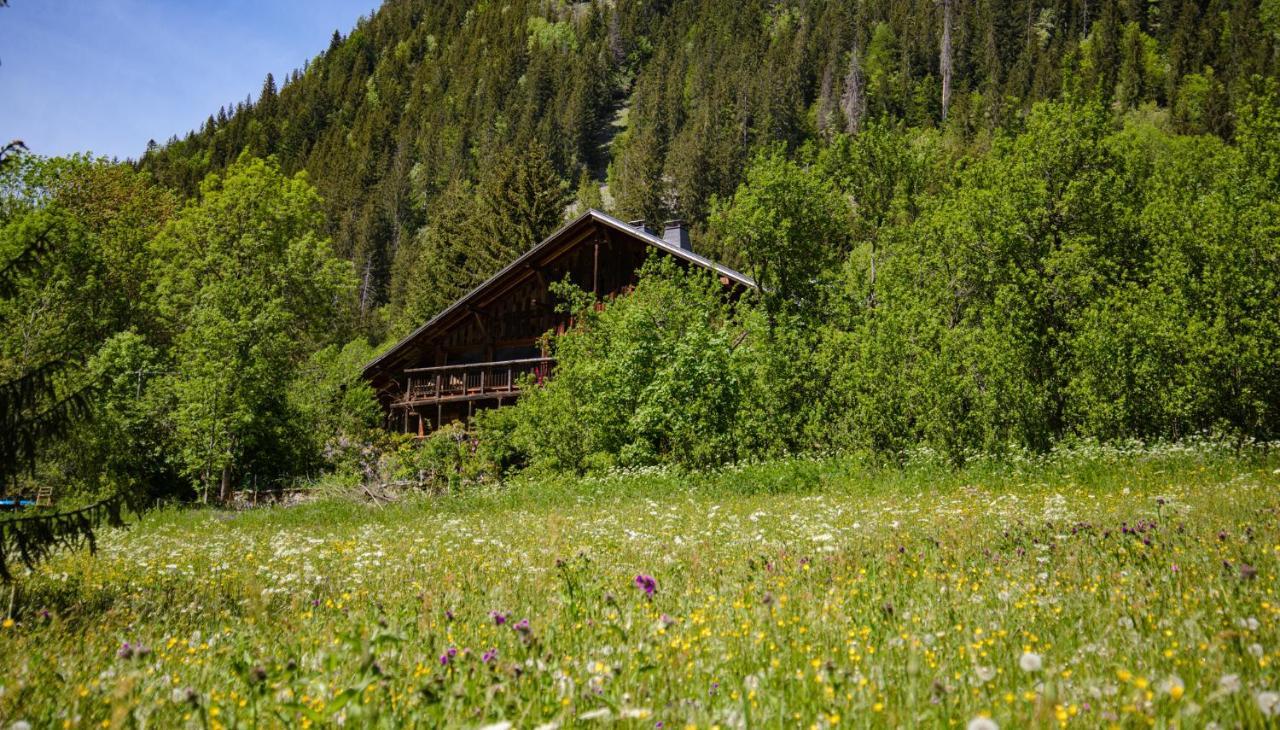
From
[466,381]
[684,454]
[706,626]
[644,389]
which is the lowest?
[684,454]

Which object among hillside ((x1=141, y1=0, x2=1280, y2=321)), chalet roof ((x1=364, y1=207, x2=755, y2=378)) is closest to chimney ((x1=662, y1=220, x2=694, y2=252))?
chalet roof ((x1=364, y1=207, x2=755, y2=378))

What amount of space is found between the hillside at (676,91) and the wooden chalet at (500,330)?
17.2 meters

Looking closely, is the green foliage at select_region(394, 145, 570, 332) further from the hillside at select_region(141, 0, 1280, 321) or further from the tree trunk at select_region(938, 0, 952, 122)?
the tree trunk at select_region(938, 0, 952, 122)

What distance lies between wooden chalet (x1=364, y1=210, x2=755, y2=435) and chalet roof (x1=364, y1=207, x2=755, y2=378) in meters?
0.07

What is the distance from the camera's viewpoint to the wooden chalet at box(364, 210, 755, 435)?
107 ft

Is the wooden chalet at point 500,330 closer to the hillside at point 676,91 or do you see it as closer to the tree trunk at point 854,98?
the hillside at point 676,91

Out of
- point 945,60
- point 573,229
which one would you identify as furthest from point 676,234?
point 945,60

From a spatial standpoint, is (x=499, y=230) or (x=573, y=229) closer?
(x=573, y=229)

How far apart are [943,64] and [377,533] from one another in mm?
120593

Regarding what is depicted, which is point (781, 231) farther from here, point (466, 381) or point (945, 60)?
point (945, 60)

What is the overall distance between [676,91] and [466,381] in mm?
96940

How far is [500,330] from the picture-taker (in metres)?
35.7

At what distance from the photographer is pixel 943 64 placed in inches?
4377

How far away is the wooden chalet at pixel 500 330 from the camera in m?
32.5
